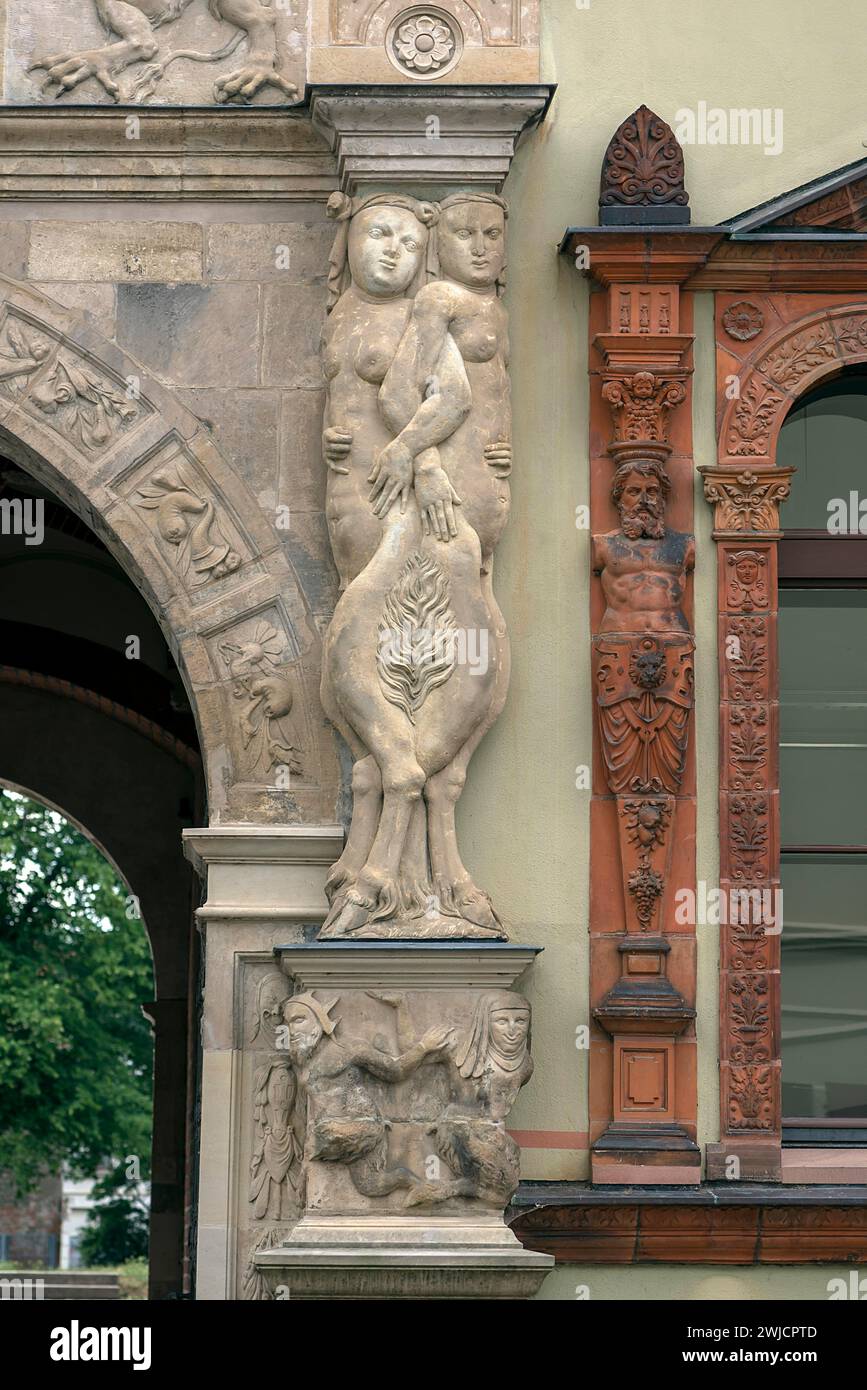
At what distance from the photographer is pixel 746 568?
9.45m

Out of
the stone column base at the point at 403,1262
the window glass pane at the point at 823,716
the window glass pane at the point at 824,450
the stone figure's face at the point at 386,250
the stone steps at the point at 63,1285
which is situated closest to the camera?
the stone column base at the point at 403,1262

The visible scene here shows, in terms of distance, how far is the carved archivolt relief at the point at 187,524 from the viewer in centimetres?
937

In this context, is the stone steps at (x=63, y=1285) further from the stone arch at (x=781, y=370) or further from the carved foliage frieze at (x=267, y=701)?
the stone arch at (x=781, y=370)

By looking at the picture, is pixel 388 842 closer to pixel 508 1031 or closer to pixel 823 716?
pixel 508 1031

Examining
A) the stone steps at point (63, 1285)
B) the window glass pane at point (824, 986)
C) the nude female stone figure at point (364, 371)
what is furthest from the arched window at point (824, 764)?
the stone steps at point (63, 1285)

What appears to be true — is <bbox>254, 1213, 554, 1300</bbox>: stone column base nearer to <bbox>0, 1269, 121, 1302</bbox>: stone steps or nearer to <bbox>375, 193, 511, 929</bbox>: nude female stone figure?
<bbox>375, 193, 511, 929</bbox>: nude female stone figure

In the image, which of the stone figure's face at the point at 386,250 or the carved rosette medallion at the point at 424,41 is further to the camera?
the carved rosette medallion at the point at 424,41

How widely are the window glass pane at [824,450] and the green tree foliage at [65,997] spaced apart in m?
21.1

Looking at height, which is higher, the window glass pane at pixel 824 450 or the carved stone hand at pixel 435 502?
the window glass pane at pixel 824 450

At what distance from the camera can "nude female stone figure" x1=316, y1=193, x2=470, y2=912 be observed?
9.20 meters

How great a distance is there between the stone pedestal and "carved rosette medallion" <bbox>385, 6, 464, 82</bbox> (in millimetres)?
3374

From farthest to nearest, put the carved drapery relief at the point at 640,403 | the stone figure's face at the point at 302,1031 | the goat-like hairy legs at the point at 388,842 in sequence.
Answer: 1. the carved drapery relief at the point at 640,403
2. the goat-like hairy legs at the point at 388,842
3. the stone figure's face at the point at 302,1031
